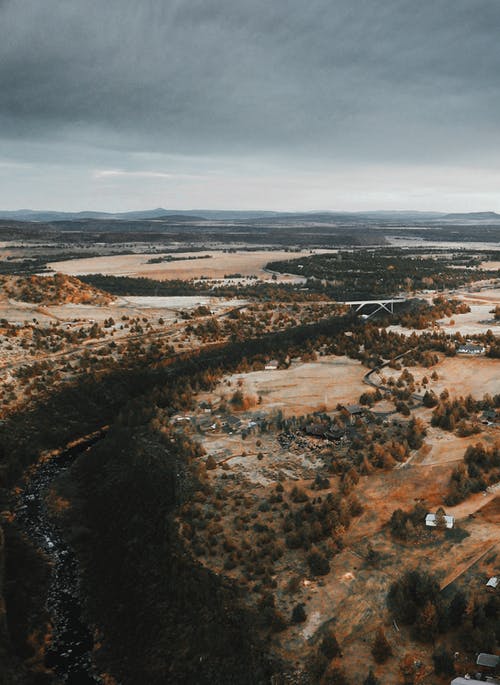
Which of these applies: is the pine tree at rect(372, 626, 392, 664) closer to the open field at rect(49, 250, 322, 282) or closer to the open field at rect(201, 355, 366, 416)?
the open field at rect(201, 355, 366, 416)

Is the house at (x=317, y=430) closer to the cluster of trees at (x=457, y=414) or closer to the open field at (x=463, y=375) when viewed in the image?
the cluster of trees at (x=457, y=414)

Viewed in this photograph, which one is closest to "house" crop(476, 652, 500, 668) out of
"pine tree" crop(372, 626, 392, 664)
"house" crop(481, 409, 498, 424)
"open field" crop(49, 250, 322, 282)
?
"pine tree" crop(372, 626, 392, 664)

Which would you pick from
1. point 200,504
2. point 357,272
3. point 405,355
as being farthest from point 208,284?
point 200,504

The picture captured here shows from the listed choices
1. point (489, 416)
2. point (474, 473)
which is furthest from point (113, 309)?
point (474, 473)

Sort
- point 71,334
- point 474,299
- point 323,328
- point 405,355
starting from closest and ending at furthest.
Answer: point 405,355 < point 71,334 < point 323,328 < point 474,299

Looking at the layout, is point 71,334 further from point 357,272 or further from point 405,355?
point 357,272

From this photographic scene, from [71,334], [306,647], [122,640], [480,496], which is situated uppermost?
[71,334]

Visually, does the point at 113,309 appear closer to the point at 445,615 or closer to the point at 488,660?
the point at 445,615
